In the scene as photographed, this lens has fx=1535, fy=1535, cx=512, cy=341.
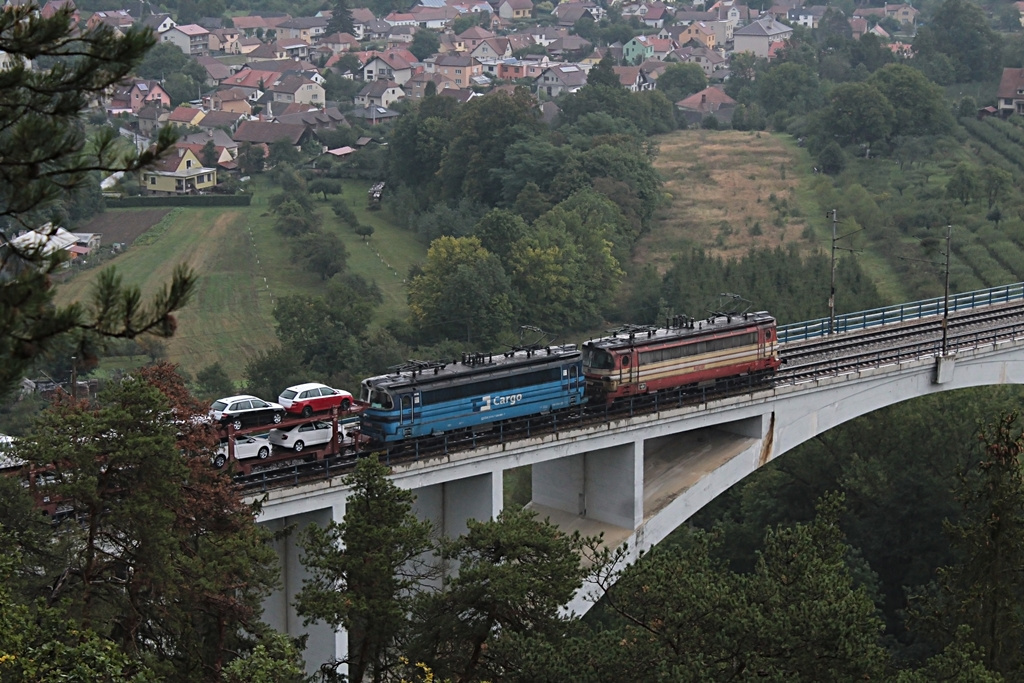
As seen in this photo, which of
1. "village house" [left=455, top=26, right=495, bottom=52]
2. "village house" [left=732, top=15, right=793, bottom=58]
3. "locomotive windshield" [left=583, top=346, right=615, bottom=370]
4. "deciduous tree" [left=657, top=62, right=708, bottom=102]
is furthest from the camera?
"village house" [left=455, top=26, right=495, bottom=52]

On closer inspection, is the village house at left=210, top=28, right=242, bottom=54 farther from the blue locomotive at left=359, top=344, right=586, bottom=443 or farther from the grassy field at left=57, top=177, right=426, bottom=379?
the blue locomotive at left=359, top=344, right=586, bottom=443

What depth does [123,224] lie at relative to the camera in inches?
4040

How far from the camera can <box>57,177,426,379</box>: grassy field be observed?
3228 inches

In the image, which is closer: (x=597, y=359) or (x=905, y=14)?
(x=597, y=359)

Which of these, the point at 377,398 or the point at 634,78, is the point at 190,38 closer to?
the point at 634,78

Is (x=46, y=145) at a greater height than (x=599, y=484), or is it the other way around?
(x=46, y=145)

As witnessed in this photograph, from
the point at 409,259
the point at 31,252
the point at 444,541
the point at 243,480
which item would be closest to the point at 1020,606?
the point at 444,541

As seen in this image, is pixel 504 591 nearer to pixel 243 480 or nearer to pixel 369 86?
pixel 243 480

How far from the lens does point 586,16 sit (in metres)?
194

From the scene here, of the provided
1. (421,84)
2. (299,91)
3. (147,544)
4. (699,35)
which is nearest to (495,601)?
(147,544)

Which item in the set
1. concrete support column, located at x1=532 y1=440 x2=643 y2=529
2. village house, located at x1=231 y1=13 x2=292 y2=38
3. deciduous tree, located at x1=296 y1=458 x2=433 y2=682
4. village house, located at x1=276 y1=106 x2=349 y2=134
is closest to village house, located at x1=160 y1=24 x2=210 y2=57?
village house, located at x1=231 y1=13 x2=292 y2=38

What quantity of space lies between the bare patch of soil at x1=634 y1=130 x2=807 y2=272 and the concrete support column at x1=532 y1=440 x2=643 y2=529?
48.5m

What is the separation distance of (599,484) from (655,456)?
10.3 ft

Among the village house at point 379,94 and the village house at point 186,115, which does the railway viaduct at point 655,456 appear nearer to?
the village house at point 186,115
